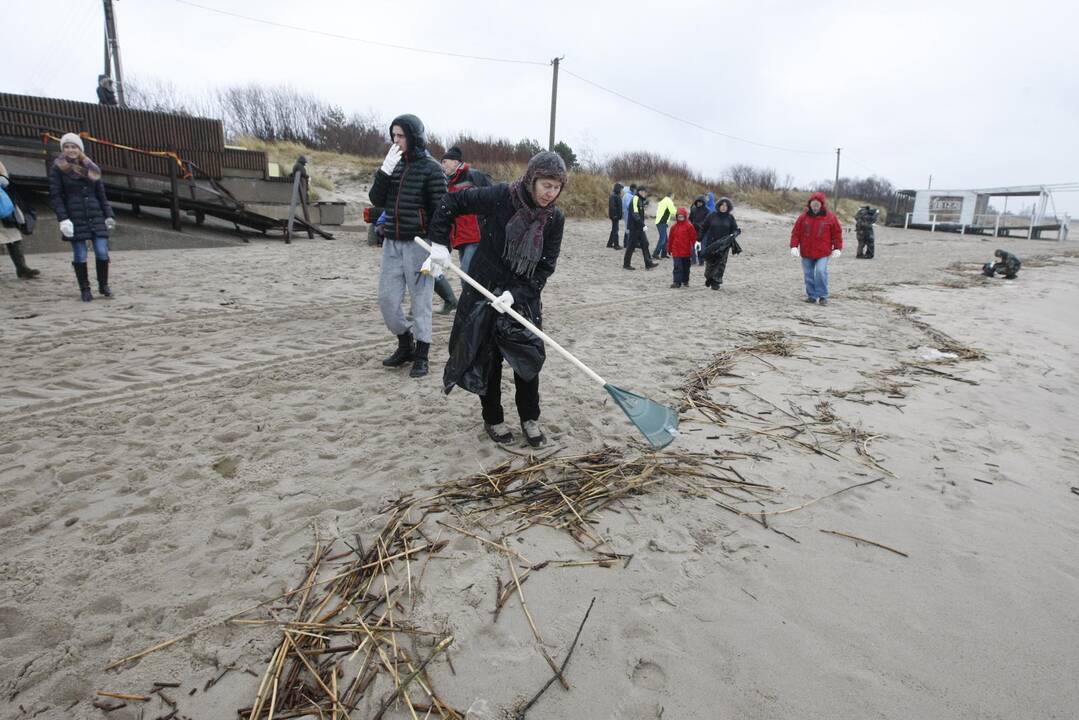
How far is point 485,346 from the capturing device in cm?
330

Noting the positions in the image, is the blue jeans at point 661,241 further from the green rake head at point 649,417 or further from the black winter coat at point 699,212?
the green rake head at point 649,417

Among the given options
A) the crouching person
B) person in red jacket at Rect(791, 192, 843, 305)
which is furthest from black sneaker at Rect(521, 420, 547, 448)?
the crouching person

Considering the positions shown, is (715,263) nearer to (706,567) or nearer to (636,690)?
(706,567)

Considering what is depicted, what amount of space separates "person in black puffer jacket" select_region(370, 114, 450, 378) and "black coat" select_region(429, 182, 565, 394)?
1098 mm

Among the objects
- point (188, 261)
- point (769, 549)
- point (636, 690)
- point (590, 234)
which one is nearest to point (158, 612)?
point (636, 690)

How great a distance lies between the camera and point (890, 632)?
7.11 ft

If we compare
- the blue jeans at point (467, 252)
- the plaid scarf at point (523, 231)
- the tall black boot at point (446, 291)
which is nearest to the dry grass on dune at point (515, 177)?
the tall black boot at point (446, 291)

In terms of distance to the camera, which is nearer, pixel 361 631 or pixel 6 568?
pixel 361 631

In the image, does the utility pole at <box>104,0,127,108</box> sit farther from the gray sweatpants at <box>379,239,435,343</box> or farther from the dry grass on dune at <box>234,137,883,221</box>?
the gray sweatpants at <box>379,239,435,343</box>

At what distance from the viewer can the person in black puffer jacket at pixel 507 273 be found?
3.23 meters

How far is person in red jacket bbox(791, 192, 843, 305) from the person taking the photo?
8.84 meters

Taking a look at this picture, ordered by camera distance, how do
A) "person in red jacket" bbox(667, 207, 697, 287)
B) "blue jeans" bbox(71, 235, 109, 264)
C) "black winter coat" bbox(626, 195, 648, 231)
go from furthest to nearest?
"black winter coat" bbox(626, 195, 648, 231) → "person in red jacket" bbox(667, 207, 697, 287) → "blue jeans" bbox(71, 235, 109, 264)

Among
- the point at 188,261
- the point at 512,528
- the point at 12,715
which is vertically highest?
the point at 188,261

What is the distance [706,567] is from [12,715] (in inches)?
93.5
